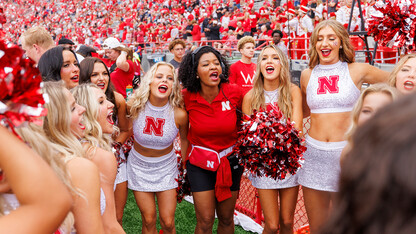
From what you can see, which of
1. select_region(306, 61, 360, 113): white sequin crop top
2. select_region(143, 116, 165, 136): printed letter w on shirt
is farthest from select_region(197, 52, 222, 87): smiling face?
select_region(306, 61, 360, 113): white sequin crop top

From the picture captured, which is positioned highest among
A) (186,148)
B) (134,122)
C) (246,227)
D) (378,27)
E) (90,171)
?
(378,27)

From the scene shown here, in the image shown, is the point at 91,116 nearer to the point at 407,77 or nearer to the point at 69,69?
the point at 69,69

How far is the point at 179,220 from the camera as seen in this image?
13.9 ft

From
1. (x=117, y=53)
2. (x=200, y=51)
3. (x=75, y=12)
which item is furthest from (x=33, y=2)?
(x=200, y=51)

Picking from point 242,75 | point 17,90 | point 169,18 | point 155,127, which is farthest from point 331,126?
point 169,18

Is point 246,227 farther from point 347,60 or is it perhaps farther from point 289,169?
point 347,60

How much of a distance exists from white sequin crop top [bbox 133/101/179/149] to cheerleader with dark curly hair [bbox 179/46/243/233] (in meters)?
0.16

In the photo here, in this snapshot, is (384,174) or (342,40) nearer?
(384,174)

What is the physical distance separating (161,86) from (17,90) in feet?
7.51

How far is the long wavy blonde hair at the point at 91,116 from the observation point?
7.34 ft

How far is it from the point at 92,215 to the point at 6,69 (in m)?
0.76

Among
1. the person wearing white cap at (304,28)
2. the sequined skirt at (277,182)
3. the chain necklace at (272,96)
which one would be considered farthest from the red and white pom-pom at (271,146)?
the person wearing white cap at (304,28)

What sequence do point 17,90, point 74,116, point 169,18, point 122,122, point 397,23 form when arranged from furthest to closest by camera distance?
point 169,18, point 122,122, point 397,23, point 74,116, point 17,90

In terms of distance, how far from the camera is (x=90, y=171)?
156 centimetres
